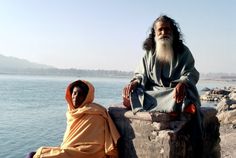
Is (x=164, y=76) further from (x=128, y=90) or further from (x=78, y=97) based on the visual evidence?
(x=78, y=97)

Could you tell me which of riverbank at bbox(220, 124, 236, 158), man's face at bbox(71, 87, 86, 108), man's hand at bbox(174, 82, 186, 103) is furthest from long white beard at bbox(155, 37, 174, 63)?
riverbank at bbox(220, 124, 236, 158)

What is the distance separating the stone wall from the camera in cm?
438

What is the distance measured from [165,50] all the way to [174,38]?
26cm

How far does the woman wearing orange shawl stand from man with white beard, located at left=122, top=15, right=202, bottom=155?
0.45 metres

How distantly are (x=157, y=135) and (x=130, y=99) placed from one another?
25.8 inches

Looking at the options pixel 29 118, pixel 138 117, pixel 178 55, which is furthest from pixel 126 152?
pixel 29 118

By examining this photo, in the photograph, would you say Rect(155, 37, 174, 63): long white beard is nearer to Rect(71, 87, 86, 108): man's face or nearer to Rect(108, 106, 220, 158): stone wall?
Rect(108, 106, 220, 158): stone wall

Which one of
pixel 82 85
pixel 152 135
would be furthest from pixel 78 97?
pixel 152 135

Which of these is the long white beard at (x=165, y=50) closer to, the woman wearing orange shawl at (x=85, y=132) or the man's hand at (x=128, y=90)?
the man's hand at (x=128, y=90)

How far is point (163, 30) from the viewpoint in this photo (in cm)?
495

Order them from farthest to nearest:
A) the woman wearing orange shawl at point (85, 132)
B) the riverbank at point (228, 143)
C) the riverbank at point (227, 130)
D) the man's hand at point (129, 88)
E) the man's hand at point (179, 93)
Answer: the riverbank at point (227, 130) → the riverbank at point (228, 143) → the man's hand at point (129, 88) → the man's hand at point (179, 93) → the woman wearing orange shawl at point (85, 132)

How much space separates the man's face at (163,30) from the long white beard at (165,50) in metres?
0.04

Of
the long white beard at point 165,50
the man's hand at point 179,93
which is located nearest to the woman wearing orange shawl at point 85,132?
the man's hand at point 179,93

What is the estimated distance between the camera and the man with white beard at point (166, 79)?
4.55 metres
